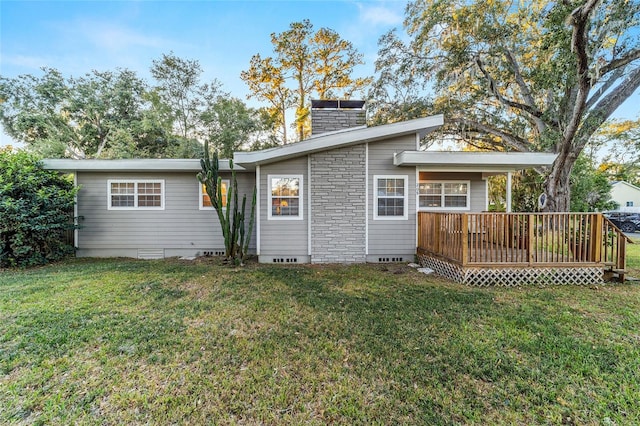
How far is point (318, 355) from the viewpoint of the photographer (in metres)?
2.79

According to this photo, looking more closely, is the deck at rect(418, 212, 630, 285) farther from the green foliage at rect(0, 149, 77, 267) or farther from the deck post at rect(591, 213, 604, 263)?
→ the green foliage at rect(0, 149, 77, 267)

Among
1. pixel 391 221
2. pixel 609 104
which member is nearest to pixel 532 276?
pixel 391 221

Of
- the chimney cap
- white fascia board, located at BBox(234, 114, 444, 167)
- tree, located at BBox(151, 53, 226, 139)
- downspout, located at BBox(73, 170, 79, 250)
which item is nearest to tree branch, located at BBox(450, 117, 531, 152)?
the chimney cap

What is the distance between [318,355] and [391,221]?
476 cm

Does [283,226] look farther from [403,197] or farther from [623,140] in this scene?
[623,140]

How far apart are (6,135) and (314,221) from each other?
2409 centimetres

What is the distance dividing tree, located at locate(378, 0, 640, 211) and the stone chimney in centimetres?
509

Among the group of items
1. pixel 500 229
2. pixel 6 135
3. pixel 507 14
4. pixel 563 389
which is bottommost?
pixel 563 389

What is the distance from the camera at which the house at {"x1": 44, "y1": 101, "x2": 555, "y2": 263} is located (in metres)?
6.63

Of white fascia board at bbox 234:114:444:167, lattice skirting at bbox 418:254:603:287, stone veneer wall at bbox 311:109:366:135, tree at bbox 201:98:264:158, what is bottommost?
lattice skirting at bbox 418:254:603:287

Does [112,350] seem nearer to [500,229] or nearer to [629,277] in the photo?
[500,229]

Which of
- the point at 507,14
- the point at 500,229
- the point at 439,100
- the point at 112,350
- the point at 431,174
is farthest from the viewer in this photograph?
the point at 439,100

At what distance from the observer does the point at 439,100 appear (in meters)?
12.6

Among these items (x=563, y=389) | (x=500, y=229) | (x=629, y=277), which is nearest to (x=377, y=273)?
(x=500, y=229)
